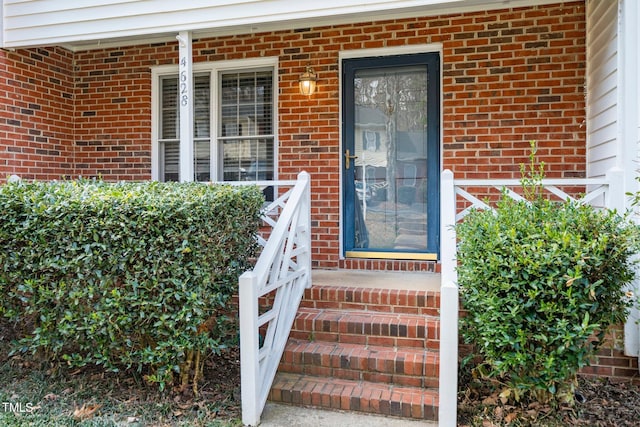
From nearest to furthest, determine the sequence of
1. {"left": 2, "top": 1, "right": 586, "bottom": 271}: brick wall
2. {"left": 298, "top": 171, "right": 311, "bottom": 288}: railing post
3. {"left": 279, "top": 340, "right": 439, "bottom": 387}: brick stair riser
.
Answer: {"left": 279, "top": 340, "right": 439, "bottom": 387}: brick stair riser, {"left": 298, "top": 171, "right": 311, "bottom": 288}: railing post, {"left": 2, "top": 1, "right": 586, "bottom": 271}: brick wall

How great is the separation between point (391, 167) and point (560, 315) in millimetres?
2726

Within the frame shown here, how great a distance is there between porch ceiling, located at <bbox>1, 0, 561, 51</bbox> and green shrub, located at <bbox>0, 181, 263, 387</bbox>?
183 cm

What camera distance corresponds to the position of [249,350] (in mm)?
2900

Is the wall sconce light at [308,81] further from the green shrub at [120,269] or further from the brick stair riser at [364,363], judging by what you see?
the brick stair riser at [364,363]

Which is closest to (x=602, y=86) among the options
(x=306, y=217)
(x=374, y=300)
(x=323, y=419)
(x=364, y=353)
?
(x=374, y=300)

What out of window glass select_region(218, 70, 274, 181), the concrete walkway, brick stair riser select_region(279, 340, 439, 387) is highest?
window glass select_region(218, 70, 274, 181)

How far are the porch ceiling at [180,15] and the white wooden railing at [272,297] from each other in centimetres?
144

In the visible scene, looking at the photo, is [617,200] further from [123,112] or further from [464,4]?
[123,112]

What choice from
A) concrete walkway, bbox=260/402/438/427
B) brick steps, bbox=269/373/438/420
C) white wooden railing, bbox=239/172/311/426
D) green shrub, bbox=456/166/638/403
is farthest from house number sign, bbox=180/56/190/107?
green shrub, bbox=456/166/638/403

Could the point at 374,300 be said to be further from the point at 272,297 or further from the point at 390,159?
the point at 390,159

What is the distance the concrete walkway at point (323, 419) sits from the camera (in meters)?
2.90

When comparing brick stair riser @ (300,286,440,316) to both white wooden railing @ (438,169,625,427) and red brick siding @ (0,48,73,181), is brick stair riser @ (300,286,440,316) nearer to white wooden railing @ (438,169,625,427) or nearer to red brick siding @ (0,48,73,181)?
white wooden railing @ (438,169,625,427)

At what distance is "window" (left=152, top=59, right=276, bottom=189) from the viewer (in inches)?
211

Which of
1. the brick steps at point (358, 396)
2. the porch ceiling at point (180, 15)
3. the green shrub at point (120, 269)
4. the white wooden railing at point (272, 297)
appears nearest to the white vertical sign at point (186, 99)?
the porch ceiling at point (180, 15)
